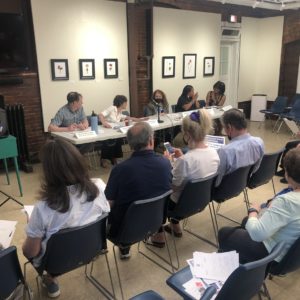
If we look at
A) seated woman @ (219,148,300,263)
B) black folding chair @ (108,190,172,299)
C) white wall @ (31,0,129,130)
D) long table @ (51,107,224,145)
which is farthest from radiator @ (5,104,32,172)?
seated woman @ (219,148,300,263)

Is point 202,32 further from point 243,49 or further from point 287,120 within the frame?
point 287,120

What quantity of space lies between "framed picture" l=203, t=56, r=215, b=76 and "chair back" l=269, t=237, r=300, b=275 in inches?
261

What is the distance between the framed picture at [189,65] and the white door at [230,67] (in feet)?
4.72

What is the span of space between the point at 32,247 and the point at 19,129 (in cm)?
367

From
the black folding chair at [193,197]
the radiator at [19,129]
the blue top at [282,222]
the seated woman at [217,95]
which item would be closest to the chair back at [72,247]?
the black folding chair at [193,197]

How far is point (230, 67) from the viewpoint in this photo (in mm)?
9031

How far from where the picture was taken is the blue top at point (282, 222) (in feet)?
5.52

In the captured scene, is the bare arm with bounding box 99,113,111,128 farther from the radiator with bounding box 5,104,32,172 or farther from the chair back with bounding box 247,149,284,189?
the chair back with bounding box 247,149,284,189

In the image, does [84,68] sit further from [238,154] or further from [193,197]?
[193,197]

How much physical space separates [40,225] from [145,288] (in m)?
1.05

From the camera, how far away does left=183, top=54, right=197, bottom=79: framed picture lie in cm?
748

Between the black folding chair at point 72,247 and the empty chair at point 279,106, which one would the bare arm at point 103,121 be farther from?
the empty chair at point 279,106

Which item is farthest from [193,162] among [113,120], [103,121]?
[113,120]

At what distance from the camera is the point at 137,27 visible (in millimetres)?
6527
